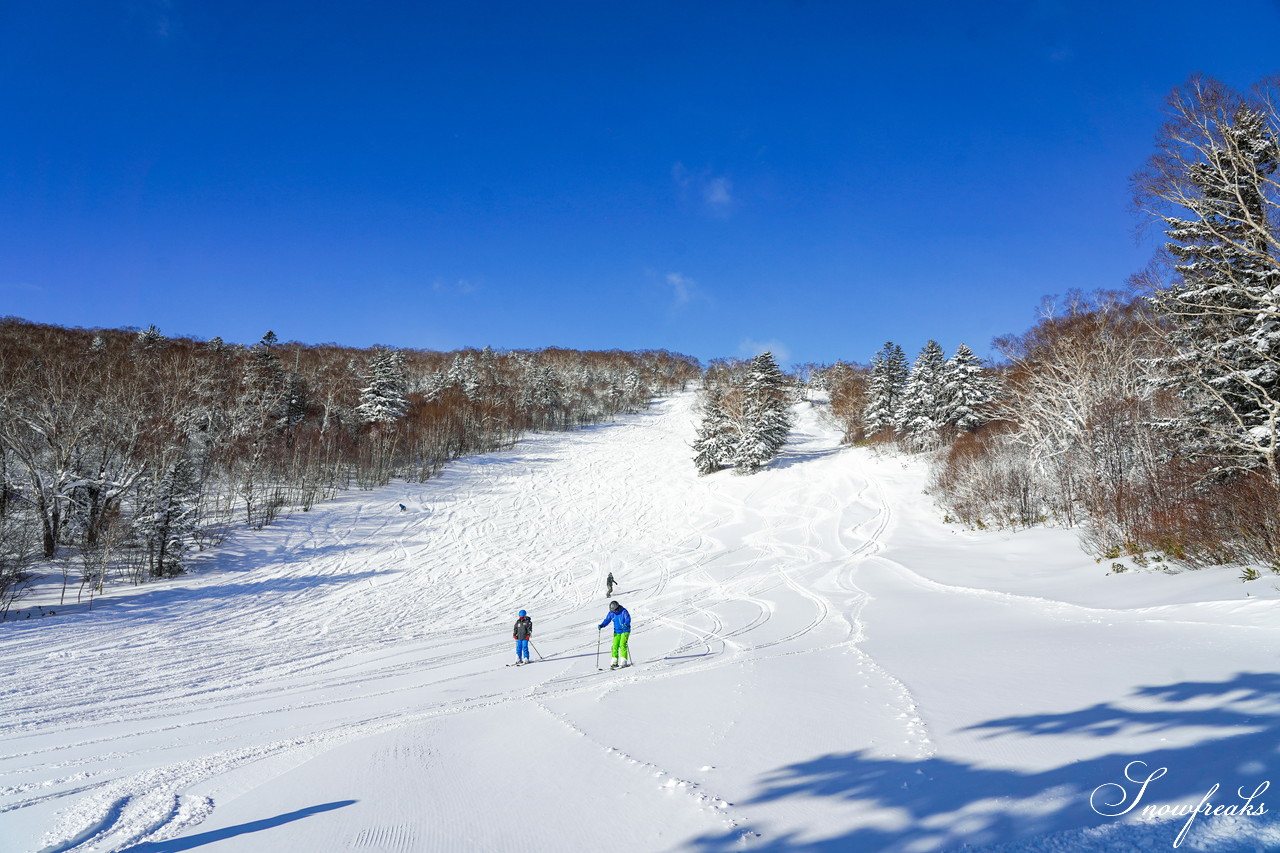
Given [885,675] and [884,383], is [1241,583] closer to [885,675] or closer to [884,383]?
[885,675]

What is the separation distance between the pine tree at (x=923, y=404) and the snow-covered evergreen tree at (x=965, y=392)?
2.91ft

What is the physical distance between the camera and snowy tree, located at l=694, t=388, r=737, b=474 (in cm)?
4509

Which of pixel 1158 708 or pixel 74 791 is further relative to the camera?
pixel 74 791

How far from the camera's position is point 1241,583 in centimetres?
894

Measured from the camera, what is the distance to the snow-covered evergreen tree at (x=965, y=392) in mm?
37750

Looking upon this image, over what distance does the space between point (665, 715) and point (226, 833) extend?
3.98 meters

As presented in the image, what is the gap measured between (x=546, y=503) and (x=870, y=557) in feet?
70.9

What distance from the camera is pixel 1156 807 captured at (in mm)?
3189

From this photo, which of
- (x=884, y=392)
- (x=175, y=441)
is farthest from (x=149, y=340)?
(x=884, y=392)

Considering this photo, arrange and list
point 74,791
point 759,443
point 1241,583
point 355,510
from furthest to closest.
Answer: point 759,443 → point 355,510 → point 1241,583 → point 74,791

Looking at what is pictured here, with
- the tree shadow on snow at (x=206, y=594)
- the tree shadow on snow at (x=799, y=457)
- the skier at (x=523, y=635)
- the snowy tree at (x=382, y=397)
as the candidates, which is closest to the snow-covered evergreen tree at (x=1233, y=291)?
the skier at (x=523, y=635)

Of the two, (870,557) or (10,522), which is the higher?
(10,522)

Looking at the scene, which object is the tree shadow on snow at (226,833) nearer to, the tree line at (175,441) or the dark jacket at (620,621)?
the dark jacket at (620,621)

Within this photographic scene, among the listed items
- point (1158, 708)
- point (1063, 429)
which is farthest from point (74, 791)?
point (1063, 429)
